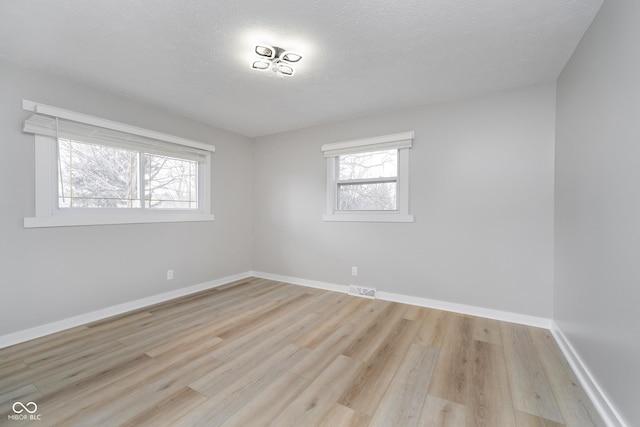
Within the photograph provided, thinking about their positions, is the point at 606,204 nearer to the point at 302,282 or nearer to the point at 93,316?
the point at 302,282

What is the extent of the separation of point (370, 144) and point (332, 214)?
1.12 m

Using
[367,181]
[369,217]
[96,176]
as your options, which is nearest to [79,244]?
[96,176]

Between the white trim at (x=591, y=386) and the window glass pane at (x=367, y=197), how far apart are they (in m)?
2.03

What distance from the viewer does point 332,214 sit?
3.89 metres

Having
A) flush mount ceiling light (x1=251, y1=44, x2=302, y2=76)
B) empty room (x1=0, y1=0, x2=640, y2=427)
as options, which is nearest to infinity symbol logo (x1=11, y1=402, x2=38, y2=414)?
empty room (x1=0, y1=0, x2=640, y2=427)

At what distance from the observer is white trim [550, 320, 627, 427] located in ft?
4.58

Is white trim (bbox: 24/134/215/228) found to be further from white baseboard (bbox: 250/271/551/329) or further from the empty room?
white baseboard (bbox: 250/271/551/329)

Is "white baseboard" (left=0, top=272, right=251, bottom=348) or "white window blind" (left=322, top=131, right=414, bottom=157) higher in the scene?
"white window blind" (left=322, top=131, right=414, bottom=157)

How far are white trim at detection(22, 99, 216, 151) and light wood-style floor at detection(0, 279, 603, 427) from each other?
2.04 m

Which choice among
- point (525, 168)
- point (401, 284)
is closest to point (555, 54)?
point (525, 168)

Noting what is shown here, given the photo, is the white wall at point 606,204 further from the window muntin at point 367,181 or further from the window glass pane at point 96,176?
the window glass pane at point 96,176

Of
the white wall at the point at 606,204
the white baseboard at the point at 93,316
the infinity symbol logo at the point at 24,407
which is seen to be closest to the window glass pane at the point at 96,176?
the white baseboard at the point at 93,316

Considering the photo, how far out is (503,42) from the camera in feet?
6.56

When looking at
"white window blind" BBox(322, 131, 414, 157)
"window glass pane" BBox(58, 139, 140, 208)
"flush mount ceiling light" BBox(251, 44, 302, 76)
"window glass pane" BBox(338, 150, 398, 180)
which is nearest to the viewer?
"flush mount ceiling light" BBox(251, 44, 302, 76)
